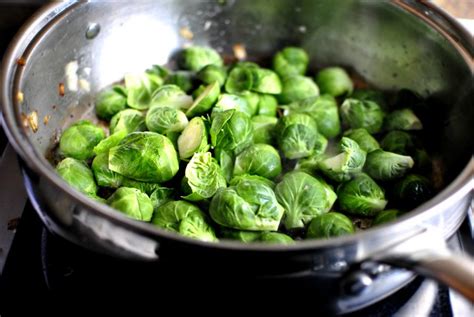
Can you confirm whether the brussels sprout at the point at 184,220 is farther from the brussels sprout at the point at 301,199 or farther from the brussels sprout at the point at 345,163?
the brussels sprout at the point at 345,163

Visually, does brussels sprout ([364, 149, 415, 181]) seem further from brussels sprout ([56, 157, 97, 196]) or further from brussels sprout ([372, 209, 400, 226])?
brussels sprout ([56, 157, 97, 196])

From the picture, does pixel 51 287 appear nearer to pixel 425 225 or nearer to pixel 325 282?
pixel 325 282

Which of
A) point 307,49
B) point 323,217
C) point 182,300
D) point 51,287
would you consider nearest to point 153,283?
point 182,300

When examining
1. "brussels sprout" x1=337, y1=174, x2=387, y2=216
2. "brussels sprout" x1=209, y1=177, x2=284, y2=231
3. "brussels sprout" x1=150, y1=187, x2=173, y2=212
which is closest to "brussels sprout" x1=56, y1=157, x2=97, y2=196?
"brussels sprout" x1=150, y1=187, x2=173, y2=212

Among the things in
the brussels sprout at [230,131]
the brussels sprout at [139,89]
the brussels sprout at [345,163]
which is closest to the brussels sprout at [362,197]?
the brussels sprout at [345,163]

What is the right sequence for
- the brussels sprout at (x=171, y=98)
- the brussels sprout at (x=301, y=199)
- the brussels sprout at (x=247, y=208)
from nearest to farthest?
the brussels sprout at (x=247, y=208)
the brussels sprout at (x=301, y=199)
the brussels sprout at (x=171, y=98)
